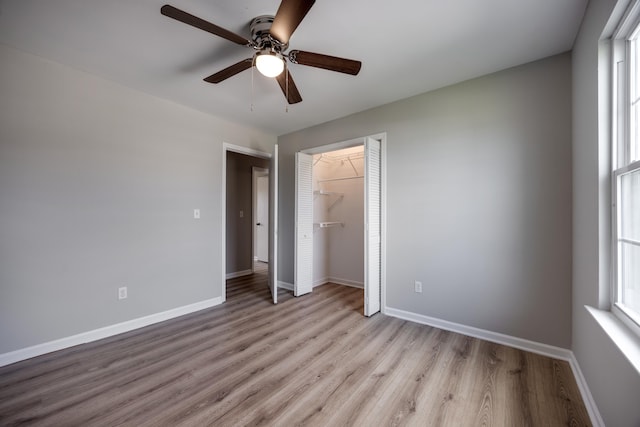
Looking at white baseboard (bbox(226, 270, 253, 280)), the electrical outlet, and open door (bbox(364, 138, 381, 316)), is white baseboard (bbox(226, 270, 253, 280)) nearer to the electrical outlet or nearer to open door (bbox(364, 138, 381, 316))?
open door (bbox(364, 138, 381, 316))

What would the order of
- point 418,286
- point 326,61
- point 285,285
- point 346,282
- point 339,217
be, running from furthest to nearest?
point 339,217 < point 346,282 < point 285,285 < point 418,286 < point 326,61

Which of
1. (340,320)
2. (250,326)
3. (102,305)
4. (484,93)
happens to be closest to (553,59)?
(484,93)

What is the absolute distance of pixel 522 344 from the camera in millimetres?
2229

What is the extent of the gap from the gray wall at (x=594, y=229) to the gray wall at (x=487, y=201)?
0.58 ft

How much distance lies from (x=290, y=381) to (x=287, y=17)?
232cm

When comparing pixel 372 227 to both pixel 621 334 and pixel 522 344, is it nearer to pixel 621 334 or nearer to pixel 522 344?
pixel 522 344

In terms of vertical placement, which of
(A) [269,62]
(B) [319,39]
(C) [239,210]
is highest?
(B) [319,39]

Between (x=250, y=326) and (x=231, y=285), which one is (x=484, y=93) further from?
(x=231, y=285)

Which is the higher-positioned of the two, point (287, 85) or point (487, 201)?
point (287, 85)

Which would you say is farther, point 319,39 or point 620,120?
point 319,39

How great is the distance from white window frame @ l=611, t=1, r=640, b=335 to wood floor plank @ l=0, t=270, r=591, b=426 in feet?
2.82

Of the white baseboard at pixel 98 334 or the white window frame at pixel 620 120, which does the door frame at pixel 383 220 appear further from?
the white baseboard at pixel 98 334

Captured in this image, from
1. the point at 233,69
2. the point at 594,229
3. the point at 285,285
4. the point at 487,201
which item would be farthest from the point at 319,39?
the point at 285,285

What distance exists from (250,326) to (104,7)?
111 inches
